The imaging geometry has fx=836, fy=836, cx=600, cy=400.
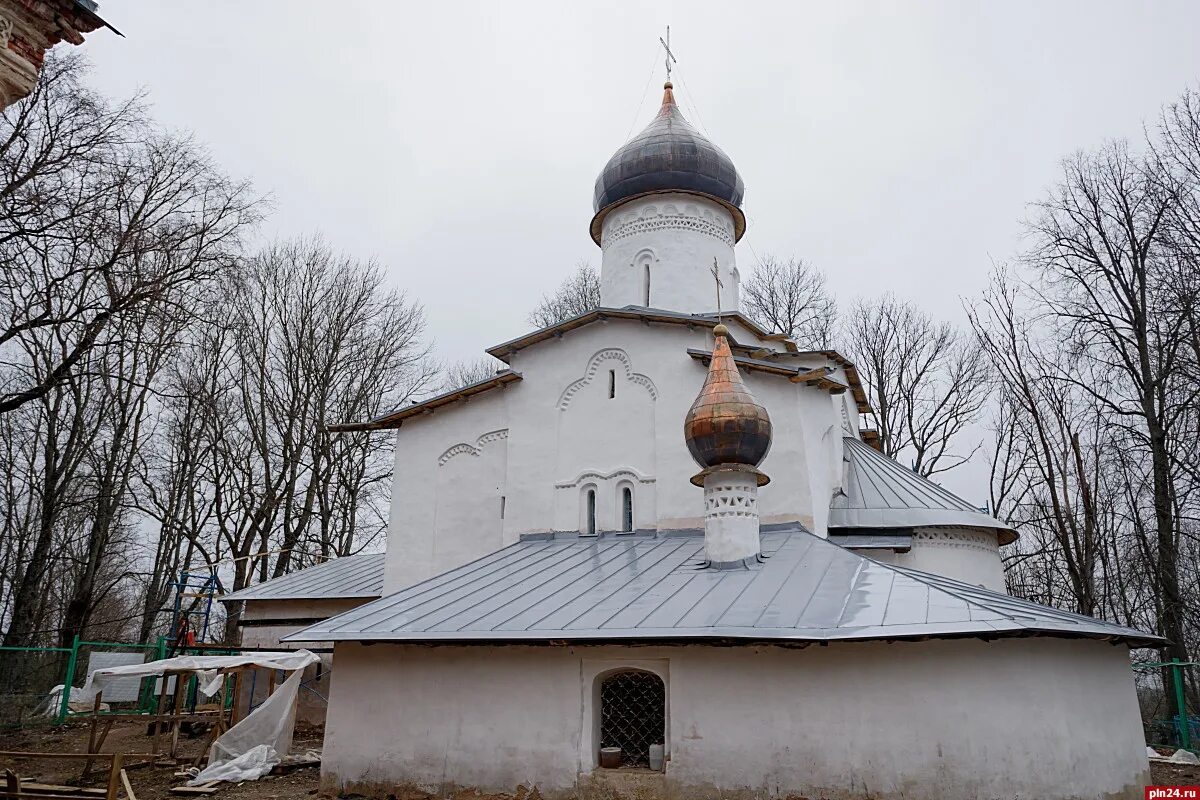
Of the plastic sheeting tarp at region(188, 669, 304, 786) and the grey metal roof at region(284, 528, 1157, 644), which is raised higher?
the grey metal roof at region(284, 528, 1157, 644)

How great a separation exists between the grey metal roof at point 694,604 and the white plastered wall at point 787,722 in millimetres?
357

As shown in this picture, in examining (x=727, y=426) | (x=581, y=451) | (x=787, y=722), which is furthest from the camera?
(x=581, y=451)

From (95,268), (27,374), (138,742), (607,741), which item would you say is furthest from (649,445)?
(27,374)

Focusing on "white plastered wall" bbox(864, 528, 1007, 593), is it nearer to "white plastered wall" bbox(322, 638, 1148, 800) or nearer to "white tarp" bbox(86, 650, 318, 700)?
"white plastered wall" bbox(322, 638, 1148, 800)

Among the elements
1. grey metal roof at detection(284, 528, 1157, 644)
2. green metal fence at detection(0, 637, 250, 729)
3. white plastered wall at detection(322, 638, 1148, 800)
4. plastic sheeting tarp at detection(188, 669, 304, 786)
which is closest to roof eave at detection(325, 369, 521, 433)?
grey metal roof at detection(284, 528, 1157, 644)

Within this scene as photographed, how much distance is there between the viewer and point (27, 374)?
15.3m

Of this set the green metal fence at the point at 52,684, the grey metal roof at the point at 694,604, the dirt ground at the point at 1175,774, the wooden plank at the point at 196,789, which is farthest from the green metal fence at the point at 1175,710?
the green metal fence at the point at 52,684

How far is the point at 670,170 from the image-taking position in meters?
15.2

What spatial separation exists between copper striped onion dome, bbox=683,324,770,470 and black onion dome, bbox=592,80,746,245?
618 centimetres

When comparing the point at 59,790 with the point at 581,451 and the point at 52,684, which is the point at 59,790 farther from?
the point at 52,684

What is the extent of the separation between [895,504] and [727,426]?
12.9 ft

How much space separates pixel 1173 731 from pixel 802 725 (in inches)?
376

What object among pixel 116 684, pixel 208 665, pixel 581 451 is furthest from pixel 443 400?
pixel 116 684

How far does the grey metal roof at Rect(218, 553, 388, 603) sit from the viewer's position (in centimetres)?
1570
